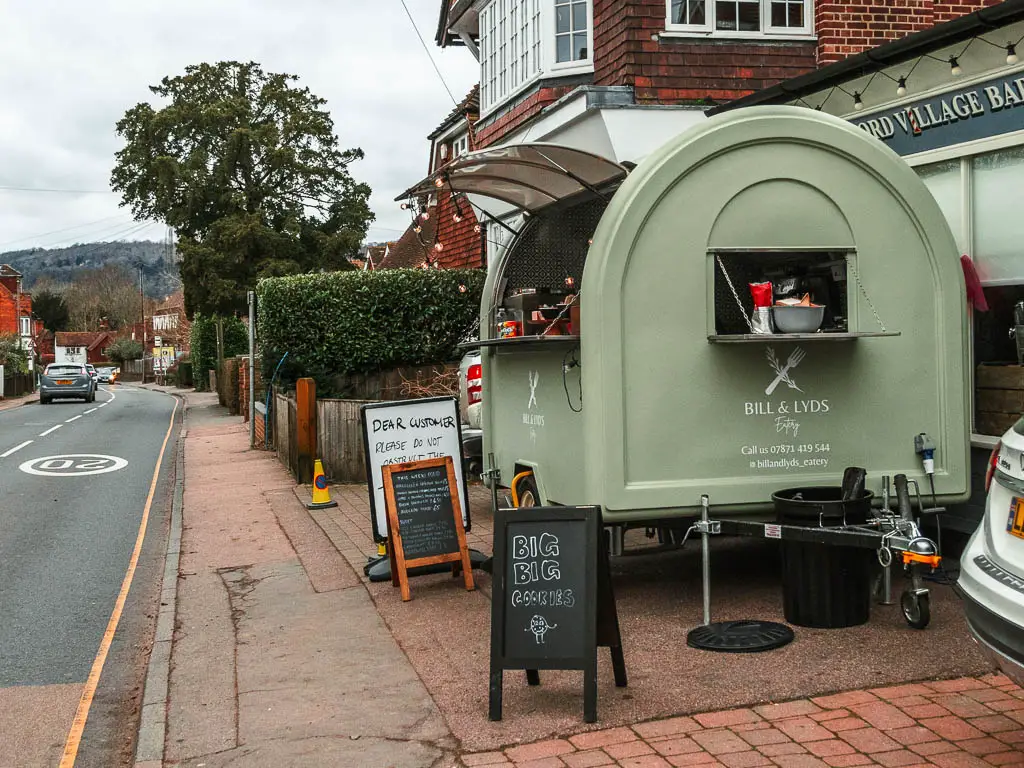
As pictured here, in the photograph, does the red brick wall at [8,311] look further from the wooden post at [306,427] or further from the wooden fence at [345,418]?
the wooden post at [306,427]

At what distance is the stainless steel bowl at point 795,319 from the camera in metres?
6.55

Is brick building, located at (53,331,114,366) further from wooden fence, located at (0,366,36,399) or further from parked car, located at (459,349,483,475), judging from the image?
parked car, located at (459,349,483,475)

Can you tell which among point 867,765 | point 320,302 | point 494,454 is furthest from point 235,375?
point 867,765

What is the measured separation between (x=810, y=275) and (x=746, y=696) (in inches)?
116

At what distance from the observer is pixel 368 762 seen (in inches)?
183

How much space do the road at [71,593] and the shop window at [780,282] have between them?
4.18 m

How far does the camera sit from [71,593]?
882 cm

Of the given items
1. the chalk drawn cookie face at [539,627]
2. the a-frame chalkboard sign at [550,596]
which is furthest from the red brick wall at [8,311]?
the chalk drawn cookie face at [539,627]

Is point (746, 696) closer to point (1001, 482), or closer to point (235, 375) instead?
point (1001, 482)

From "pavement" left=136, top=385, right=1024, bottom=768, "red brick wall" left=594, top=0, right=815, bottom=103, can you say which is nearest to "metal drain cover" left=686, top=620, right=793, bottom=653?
"pavement" left=136, top=385, right=1024, bottom=768

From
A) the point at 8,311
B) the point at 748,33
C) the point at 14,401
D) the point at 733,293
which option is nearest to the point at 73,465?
the point at 748,33

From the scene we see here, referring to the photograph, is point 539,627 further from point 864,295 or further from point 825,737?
point 864,295

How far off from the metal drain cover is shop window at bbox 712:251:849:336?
177cm

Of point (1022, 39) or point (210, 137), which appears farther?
point (210, 137)
